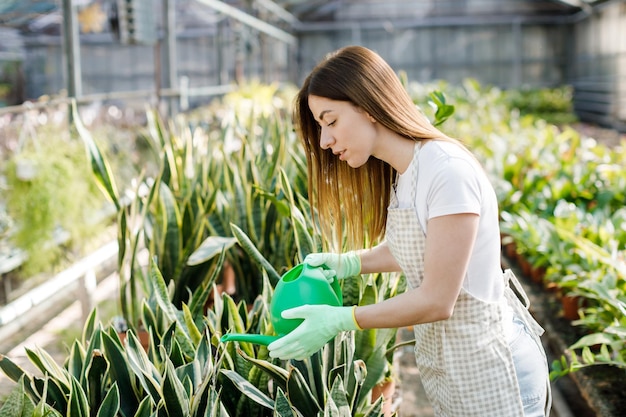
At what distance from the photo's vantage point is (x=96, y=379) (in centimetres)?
131

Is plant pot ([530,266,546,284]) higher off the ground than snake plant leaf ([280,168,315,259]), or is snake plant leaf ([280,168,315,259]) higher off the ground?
snake plant leaf ([280,168,315,259])

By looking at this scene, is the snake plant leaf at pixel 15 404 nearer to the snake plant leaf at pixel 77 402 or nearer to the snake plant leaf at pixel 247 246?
the snake plant leaf at pixel 77 402

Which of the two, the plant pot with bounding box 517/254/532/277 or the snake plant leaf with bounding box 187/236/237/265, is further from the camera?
the plant pot with bounding box 517/254/532/277

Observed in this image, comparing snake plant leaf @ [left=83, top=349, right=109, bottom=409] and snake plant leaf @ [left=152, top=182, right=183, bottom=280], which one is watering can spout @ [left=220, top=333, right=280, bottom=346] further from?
snake plant leaf @ [left=152, top=182, right=183, bottom=280]

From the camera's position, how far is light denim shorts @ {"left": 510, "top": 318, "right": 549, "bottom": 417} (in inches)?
51.4

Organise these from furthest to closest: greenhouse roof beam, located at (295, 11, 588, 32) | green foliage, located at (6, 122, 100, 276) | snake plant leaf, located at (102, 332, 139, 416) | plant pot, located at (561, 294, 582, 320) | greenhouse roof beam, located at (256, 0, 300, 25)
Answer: greenhouse roof beam, located at (295, 11, 588, 32)
greenhouse roof beam, located at (256, 0, 300, 25)
green foliage, located at (6, 122, 100, 276)
plant pot, located at (561, 294, 582, 320)
snake plant leaf, located at (102, 332, 139, 416)

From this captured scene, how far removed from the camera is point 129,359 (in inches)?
51.9

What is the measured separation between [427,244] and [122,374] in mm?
639

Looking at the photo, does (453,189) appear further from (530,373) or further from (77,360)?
(77,360)

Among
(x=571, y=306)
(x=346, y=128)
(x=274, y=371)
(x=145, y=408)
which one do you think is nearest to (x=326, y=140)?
(x=346, y=128)

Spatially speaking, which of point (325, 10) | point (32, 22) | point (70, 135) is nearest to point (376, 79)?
point (70, 135)

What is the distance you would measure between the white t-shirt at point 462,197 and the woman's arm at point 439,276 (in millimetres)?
25

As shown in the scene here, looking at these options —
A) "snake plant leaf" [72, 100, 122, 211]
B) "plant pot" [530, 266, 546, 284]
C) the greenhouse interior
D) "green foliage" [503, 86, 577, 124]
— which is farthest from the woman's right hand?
"green foliage" [503, 86, 577, 124]

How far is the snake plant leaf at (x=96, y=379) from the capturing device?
4.27 ft
